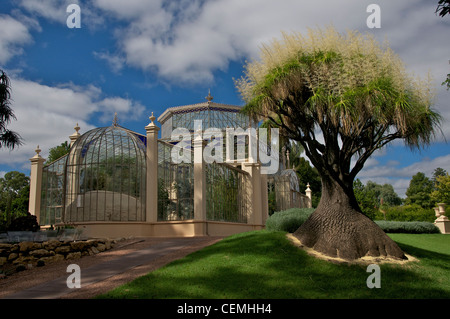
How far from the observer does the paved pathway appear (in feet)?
25.6

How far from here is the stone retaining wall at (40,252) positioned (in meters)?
11.0

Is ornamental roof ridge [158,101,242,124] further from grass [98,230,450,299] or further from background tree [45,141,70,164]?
grass [98,230,450,299]

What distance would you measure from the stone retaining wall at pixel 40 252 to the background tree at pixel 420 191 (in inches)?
1899

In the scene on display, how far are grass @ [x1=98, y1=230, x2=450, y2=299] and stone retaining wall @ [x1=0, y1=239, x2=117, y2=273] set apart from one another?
13.0ft

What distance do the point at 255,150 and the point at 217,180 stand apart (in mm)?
5158

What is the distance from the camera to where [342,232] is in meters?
9.88

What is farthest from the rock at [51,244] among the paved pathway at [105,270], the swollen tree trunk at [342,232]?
the swollen tree trunk at [342,232]

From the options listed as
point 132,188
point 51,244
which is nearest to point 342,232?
point 51,244

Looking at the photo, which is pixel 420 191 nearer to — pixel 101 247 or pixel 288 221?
pixel 288 221

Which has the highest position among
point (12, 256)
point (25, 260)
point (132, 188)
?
point (132, 188)

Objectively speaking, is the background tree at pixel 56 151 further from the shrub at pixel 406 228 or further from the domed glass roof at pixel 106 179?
the shrub at pixel 406 228

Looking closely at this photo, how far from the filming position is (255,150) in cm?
2300

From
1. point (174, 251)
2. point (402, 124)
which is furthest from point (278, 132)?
point (174, 251)

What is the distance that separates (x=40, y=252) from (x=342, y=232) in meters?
8.79
